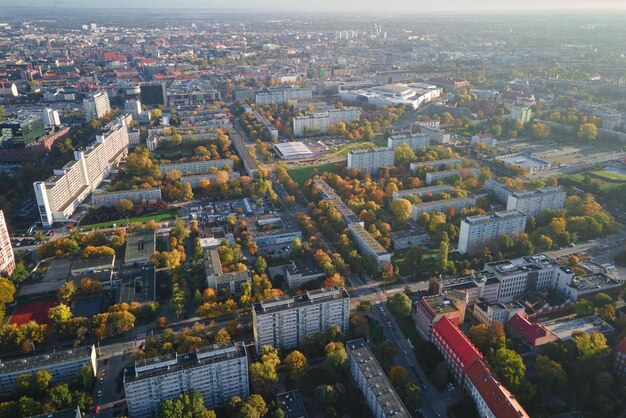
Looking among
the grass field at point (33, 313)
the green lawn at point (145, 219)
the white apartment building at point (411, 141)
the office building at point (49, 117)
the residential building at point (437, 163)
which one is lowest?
the grass field at point (33, 313)

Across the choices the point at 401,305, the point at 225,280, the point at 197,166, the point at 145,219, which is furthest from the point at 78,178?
the point at 401,305

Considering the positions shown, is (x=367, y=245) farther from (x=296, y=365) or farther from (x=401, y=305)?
(x=296, y=365)

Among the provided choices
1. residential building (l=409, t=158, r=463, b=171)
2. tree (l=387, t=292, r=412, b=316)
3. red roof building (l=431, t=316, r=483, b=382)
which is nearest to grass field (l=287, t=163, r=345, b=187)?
residential building (l=409, t=158, r=463, b=171)

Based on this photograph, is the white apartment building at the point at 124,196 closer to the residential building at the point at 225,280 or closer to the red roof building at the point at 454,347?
the residential building at the point at 225,280

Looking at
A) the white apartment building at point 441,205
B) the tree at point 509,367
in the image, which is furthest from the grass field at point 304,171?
the tree at point 509,367

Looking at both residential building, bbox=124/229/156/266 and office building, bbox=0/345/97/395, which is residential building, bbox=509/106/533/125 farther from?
office building, bbox=0/345/97/395

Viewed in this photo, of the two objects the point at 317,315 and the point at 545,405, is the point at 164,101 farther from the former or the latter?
the point at 545,405
